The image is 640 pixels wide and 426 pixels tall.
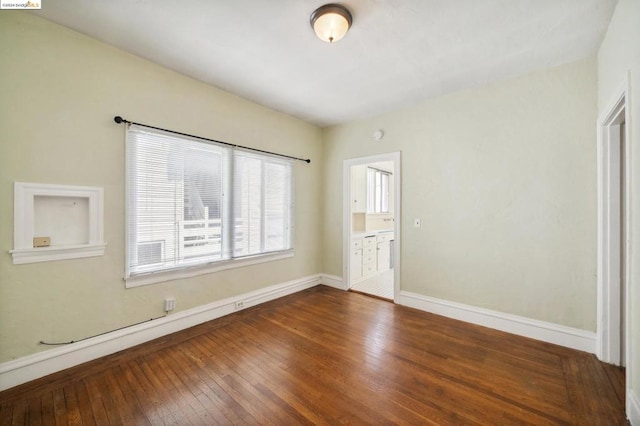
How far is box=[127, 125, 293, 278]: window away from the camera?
8.22 feet

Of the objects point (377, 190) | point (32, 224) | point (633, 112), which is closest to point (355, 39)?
point (633, 112)

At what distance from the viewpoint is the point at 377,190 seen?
629 centimetres

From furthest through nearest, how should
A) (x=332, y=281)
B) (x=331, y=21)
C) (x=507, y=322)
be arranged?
(x=332, y=281) → (x=507, y=322) → (x=331, y=21)

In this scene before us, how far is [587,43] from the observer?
2.23 metres

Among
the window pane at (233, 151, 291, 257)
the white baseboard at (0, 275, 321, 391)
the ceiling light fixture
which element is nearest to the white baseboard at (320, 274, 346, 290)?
the window pane at (233, 151, 291, 257)

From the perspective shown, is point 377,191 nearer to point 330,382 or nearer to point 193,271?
point 193,271

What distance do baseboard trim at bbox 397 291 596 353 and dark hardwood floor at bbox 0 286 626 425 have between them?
107mm

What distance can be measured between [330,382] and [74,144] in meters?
2.91

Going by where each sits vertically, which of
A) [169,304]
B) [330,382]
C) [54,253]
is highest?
[54,253]

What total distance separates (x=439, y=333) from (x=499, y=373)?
0.71 metres

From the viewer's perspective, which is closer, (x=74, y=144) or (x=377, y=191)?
(x=74, y=144)

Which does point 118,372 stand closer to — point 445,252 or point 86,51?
point 86,51

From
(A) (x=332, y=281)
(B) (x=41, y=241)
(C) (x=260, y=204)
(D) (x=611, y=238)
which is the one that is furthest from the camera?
(A) (x=332, y=281)

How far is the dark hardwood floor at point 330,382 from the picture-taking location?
5.39ft
